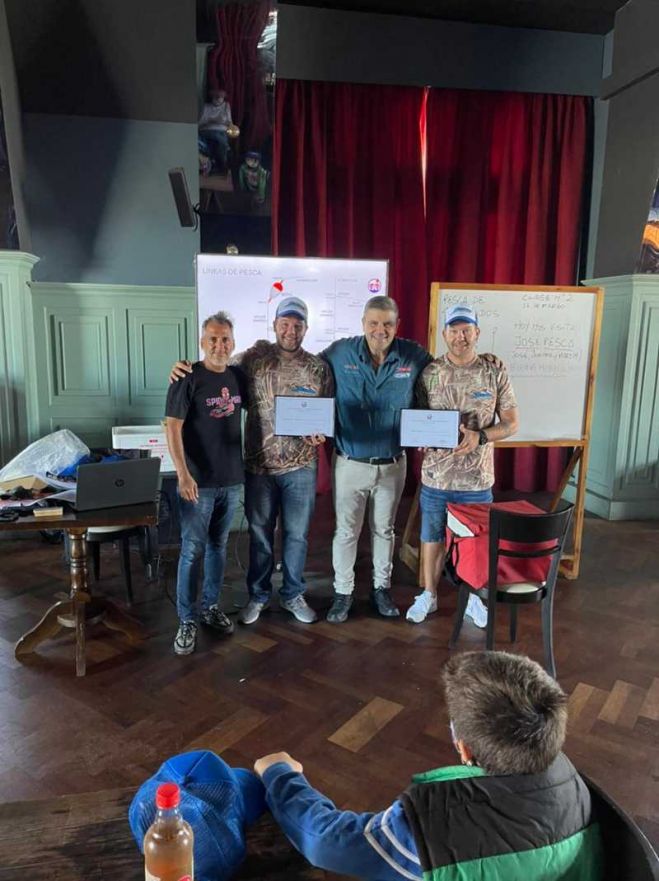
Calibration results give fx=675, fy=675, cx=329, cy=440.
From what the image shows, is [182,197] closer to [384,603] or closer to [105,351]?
[105,351]

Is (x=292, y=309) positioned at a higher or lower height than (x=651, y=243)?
lower

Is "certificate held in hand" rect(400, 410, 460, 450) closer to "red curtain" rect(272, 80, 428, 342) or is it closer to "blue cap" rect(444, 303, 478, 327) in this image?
"blue cap" rect(444, 303, 478, 327)

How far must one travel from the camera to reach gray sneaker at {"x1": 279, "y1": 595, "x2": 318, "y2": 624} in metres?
3.12

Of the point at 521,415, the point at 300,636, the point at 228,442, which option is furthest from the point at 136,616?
the point at 521,415

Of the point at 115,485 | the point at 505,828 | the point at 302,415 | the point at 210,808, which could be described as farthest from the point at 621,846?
the point at 302,415

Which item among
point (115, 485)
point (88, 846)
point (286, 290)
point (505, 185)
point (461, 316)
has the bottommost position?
point (88, 846)

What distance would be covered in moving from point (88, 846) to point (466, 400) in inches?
93.1

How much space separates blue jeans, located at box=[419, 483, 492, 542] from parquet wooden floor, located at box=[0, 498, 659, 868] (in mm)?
→ 432

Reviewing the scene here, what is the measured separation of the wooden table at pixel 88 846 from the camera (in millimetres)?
909

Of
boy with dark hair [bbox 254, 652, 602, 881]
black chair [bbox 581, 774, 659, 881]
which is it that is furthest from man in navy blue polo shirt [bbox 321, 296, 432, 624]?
black chair [bbox 581, 774, 659, 881]

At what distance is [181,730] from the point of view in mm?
2279

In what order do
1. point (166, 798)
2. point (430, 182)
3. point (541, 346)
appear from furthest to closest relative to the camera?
point (430, 182) < point (541, 346) < point (166, 798)

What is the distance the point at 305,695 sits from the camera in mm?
2520

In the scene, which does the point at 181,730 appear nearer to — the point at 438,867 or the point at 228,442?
the point at 228,442
